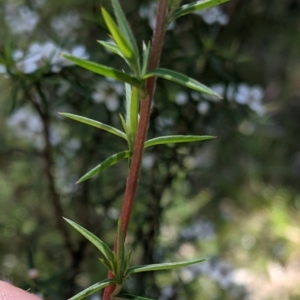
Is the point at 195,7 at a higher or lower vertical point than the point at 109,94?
higher

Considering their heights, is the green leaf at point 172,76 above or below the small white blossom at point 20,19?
above

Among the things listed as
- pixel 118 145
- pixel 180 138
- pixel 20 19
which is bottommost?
pixel 118 145

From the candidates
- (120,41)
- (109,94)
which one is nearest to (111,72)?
(120,41)

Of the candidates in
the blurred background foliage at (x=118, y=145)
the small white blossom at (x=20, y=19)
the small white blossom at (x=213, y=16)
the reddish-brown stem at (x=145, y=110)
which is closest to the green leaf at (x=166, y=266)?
the reddish-brown stem at (x=145, y=110)

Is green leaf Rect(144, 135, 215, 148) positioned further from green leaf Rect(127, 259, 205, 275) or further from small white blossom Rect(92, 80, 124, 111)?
small white blossom Rect(92, 80, 124, 111)

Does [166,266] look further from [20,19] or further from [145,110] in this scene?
[20,19]

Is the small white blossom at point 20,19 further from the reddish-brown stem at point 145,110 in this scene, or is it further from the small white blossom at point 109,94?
the reddish-brown stem at point 145,110
